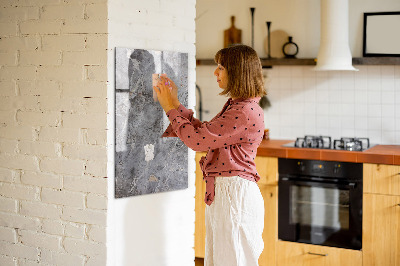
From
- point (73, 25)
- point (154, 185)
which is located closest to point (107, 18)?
point (73, 25)

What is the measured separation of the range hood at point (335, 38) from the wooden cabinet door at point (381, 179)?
796mm

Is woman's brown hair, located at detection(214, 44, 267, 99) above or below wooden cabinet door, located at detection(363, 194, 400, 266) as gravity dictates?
above

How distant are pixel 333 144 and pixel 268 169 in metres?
0.53

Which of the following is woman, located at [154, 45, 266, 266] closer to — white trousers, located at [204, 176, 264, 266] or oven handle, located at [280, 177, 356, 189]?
white trousers, located at [204, 176, 264, 266]

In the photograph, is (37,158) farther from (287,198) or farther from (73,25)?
(287,198)

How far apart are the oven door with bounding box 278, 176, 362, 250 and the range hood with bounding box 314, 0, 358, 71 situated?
2.85 ft

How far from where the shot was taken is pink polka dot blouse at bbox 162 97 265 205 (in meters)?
2.66

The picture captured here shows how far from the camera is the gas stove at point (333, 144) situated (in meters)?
4.17

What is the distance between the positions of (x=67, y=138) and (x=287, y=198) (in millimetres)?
1871

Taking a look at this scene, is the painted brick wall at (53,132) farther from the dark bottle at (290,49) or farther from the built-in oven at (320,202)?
the dark bottle at (290,49)

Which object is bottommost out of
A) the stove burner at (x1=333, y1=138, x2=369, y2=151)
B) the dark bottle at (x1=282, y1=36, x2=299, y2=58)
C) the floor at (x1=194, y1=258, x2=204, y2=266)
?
the floor at (x1=194, y1=258, x2=204, y2=266)

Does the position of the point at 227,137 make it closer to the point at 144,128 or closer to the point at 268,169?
the point at 144,128

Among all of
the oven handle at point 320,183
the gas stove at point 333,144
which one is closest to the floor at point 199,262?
the oven handle at point 320,183

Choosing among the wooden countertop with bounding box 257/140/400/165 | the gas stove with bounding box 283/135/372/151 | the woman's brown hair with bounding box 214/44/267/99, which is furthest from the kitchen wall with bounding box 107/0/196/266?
the gas stove with bounding box 283/135/372/151
